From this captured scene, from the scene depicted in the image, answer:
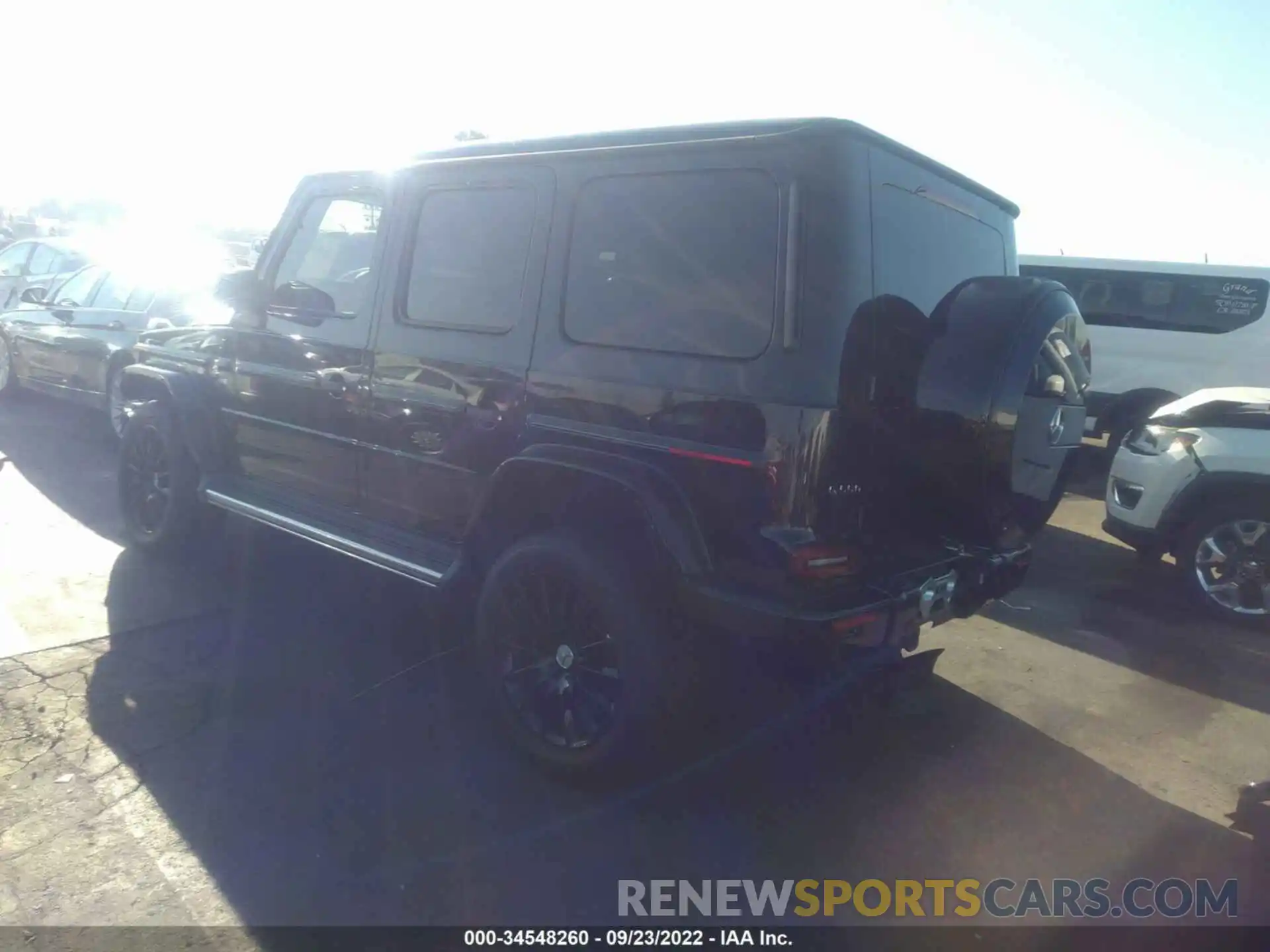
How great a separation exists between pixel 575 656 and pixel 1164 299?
412 inches

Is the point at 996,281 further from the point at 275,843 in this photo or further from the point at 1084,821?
the point at 275,843

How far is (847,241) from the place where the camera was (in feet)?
9.71

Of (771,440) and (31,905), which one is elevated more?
(771,440)

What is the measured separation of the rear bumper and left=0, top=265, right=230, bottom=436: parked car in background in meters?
6.05

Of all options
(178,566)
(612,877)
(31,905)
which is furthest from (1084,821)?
(178,566)

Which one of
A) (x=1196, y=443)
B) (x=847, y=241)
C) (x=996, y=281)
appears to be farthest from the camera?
(x=1196, y=443)

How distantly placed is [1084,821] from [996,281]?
1.90m

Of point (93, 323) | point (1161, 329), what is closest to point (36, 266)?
point (93, 323)

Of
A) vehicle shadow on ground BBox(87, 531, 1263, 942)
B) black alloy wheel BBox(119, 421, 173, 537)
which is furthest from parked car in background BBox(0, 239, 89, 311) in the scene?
vehicle shadow on ground BBox(87, 531, 1263, 942)

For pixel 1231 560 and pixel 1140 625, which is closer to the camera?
pixel 1140 625

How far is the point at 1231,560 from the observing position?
19.6ft

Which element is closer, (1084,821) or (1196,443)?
(1084,821)

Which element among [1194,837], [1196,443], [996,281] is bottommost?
[1194,837]

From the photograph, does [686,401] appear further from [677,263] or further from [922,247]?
[922,247]
